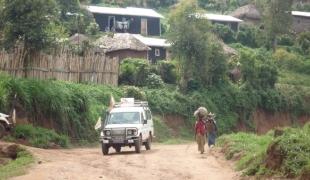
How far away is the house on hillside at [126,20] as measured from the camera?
228ft

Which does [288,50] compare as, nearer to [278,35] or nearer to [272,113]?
[278,35]

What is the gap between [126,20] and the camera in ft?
230

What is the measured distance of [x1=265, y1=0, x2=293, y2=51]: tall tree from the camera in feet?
217

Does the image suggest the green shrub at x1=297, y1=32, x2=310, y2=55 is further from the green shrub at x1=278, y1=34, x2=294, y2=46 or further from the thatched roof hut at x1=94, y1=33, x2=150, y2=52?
the thatched roof hut at x1=94, y1=33, x2=150, y2=52

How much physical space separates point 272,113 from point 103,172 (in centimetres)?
3863

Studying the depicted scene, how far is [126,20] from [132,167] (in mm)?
50871

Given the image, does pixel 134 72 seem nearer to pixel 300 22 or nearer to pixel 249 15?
pixel 249 15

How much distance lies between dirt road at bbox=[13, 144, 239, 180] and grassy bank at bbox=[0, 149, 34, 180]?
0.93 feet

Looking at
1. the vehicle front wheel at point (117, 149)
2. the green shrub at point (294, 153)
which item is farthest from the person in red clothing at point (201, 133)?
the green shrub at point (294, 153)

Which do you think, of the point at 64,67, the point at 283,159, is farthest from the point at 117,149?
the point at 283,159

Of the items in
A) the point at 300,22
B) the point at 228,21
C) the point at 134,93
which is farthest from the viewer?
the point at 300,22

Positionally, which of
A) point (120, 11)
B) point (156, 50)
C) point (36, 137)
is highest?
point (120, 11)

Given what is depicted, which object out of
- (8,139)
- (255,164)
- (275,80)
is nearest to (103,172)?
(255,164)

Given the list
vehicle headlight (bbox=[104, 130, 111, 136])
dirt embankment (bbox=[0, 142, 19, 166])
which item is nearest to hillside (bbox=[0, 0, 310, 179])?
vehicle headlight (bbox=[104, 130, 111, 136])
